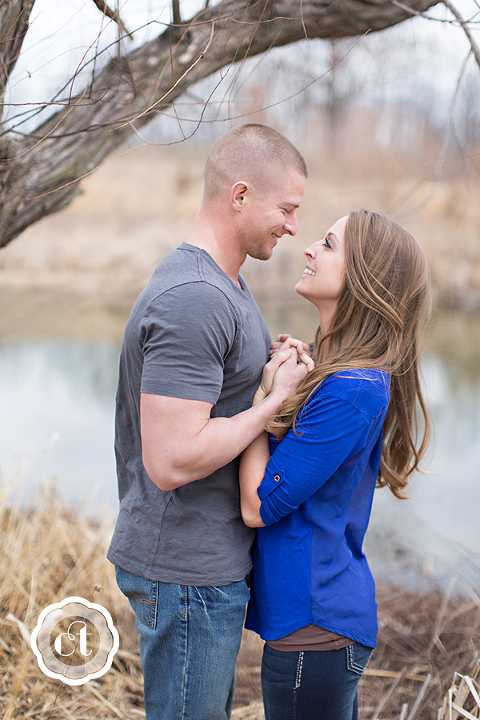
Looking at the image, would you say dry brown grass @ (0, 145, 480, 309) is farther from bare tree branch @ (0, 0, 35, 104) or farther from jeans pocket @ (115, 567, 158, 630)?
jeans pocket @ (115, 567, 158, 630)

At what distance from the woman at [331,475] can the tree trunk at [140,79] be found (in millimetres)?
703

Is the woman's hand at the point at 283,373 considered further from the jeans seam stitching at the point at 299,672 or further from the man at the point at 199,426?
the jeans seam stitching at the point at 299,672

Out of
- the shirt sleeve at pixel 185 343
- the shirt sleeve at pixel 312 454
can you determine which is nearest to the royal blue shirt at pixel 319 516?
the shirt sleeve at pixel 312 454

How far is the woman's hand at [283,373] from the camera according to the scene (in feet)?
3.93

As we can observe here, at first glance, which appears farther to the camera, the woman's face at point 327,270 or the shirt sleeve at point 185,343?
the woman's face at point 327,270

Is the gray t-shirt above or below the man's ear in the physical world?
below

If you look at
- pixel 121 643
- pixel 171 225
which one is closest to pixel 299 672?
pixel 121 643

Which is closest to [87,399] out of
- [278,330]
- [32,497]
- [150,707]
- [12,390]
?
[12,390]

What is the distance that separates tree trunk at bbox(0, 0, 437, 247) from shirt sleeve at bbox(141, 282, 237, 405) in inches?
25.6

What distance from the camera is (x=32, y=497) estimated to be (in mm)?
3066

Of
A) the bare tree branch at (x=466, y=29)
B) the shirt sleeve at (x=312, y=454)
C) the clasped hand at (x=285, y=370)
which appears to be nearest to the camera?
the shirt sleeve at (x=312, y=454)

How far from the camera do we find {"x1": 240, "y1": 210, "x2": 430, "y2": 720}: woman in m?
1.12

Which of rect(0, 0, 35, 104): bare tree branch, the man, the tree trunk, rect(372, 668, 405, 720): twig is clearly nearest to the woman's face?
the man

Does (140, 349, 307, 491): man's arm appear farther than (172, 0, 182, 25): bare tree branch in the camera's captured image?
No
